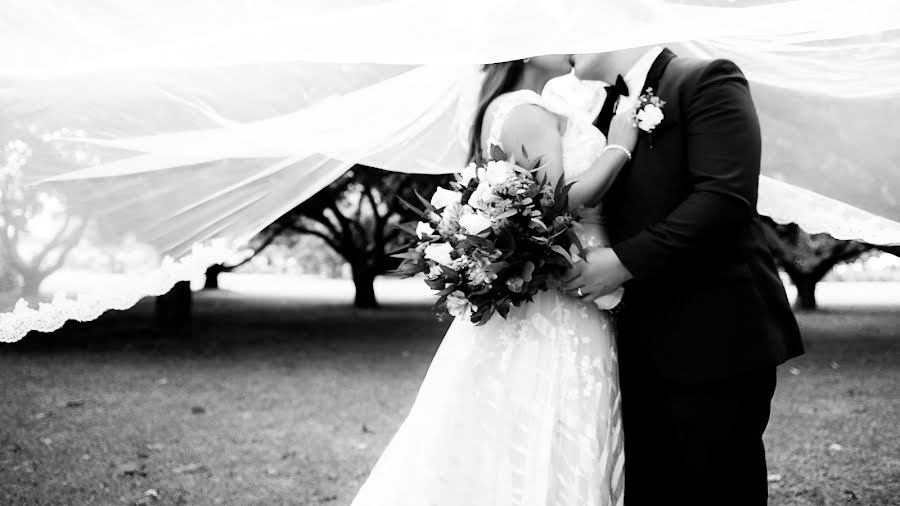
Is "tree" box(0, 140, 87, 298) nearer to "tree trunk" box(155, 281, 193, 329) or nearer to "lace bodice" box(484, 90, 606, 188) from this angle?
"lace bodice" box(484, 90, 606, 188)

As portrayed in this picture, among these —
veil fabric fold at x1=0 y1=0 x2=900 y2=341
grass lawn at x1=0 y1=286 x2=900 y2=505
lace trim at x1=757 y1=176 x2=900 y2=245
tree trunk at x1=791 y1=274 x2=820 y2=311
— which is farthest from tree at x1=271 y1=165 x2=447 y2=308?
tree trunk at x1=791 y1=274 x2=820 y2=311

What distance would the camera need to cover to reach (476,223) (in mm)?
2357

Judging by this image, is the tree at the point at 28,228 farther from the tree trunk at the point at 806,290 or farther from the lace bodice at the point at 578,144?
the tree trunk at the point at 806,290

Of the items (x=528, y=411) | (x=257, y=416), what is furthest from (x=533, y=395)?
(x=257, y=416)

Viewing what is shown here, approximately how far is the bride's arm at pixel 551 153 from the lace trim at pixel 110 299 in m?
1.17

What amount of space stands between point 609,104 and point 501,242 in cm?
75

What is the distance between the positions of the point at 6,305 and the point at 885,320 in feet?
60.8

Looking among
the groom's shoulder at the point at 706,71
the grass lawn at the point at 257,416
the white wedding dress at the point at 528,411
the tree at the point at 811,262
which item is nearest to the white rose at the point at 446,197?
the white wedding dress at the point at 528,411

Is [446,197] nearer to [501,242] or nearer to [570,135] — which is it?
[501,242]

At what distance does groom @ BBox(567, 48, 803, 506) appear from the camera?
2369 mm

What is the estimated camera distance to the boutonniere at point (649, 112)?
243 cm

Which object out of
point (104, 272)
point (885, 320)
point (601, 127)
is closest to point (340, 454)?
point (104, 272)

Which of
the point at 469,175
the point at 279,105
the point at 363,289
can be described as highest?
the point at 279,105

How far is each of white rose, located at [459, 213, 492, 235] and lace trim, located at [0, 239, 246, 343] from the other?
984mm
